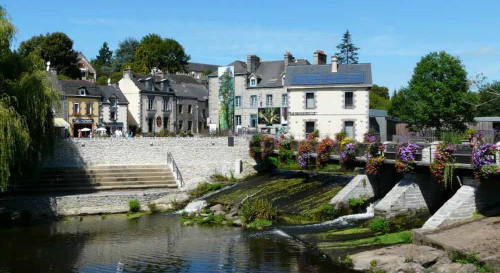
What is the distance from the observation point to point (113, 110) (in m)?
53.8

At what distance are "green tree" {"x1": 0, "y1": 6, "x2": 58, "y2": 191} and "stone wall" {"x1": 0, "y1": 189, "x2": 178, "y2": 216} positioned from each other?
4.60 feet

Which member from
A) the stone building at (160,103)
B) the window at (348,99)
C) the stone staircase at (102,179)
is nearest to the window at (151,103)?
the stone building at (160,103)

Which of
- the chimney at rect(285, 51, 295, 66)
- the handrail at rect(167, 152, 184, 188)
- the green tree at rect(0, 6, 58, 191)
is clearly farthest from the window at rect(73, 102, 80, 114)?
the green tree at rect(0, 6, 58, 191)

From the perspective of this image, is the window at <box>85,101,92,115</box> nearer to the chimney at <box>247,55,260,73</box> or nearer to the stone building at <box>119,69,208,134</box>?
the stone building at <box>119,69,208,134</box>

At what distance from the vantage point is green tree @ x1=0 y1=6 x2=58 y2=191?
76.4 ft

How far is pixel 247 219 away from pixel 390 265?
9.39 meters

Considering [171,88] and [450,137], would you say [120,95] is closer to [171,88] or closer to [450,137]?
[171,88]

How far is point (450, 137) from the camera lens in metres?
20.6

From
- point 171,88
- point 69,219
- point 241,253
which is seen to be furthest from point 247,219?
point 171,88

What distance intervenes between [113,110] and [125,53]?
48.3 meters

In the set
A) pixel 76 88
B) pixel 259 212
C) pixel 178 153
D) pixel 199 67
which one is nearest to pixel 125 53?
pixel 199 67

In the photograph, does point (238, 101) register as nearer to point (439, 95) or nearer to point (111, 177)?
point (439, 95)

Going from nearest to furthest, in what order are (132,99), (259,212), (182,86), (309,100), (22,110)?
(259,212), (22,110), (309,100), (132,99), (182,86)

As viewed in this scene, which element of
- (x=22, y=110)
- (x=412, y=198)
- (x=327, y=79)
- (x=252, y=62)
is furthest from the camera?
(x=252, y=62)
